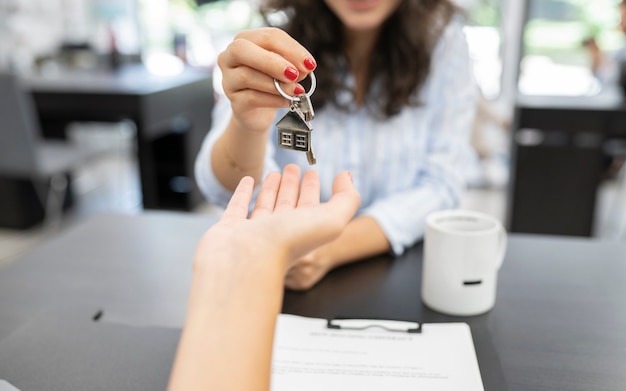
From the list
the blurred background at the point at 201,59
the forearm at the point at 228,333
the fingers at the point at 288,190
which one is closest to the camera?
the forearm at the point at 228,333

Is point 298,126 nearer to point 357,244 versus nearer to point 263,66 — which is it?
point 263,66

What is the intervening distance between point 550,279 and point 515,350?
0.19 meters

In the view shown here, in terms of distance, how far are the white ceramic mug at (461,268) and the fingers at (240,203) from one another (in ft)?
0.75

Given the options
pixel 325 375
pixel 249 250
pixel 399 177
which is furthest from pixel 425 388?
pixel 399 177

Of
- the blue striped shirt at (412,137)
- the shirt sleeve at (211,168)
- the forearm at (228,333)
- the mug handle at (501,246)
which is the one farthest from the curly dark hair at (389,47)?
the forearm at (228,333)

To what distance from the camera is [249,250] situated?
393 mm

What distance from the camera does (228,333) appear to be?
1.20 ft

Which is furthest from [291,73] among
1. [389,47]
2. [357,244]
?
[389,47]

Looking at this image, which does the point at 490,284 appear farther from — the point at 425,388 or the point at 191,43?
the point at 191,43

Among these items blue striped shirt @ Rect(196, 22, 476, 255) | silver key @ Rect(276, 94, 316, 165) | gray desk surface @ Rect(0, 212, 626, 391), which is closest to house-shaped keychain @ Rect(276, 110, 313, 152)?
silver key @ Rect(276, 94, 316, 165)

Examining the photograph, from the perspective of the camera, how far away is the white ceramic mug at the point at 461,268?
585 millimetres

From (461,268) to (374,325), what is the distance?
11 cm

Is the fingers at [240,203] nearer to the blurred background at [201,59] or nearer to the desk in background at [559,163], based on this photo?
the desk in background at [559,163]

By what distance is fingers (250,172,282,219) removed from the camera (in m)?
0.45
